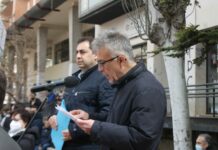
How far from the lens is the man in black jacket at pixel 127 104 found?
135 inches

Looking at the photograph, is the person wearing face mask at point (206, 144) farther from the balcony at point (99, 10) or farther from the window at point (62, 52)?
the window at point (62, 52)

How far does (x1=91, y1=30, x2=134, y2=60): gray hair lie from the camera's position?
12.0 feet

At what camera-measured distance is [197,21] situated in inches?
551

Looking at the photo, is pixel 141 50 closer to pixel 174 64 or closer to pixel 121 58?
pixel 174 64

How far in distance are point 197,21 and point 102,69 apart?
10.7 m

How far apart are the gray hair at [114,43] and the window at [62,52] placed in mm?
26757

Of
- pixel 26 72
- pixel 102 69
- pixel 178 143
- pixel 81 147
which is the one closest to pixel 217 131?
pixel 178 143

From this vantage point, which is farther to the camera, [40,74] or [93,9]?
[40,74]

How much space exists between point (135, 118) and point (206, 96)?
10204mm

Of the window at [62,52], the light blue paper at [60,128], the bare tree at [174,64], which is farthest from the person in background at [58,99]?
the window at [62,52]

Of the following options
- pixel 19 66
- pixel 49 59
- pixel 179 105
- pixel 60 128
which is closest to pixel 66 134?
pixel 60 128

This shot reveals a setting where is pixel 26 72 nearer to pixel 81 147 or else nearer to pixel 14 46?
pixel 14 46

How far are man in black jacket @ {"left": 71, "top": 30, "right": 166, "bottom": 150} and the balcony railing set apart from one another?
912cm

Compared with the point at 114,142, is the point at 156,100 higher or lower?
higher
